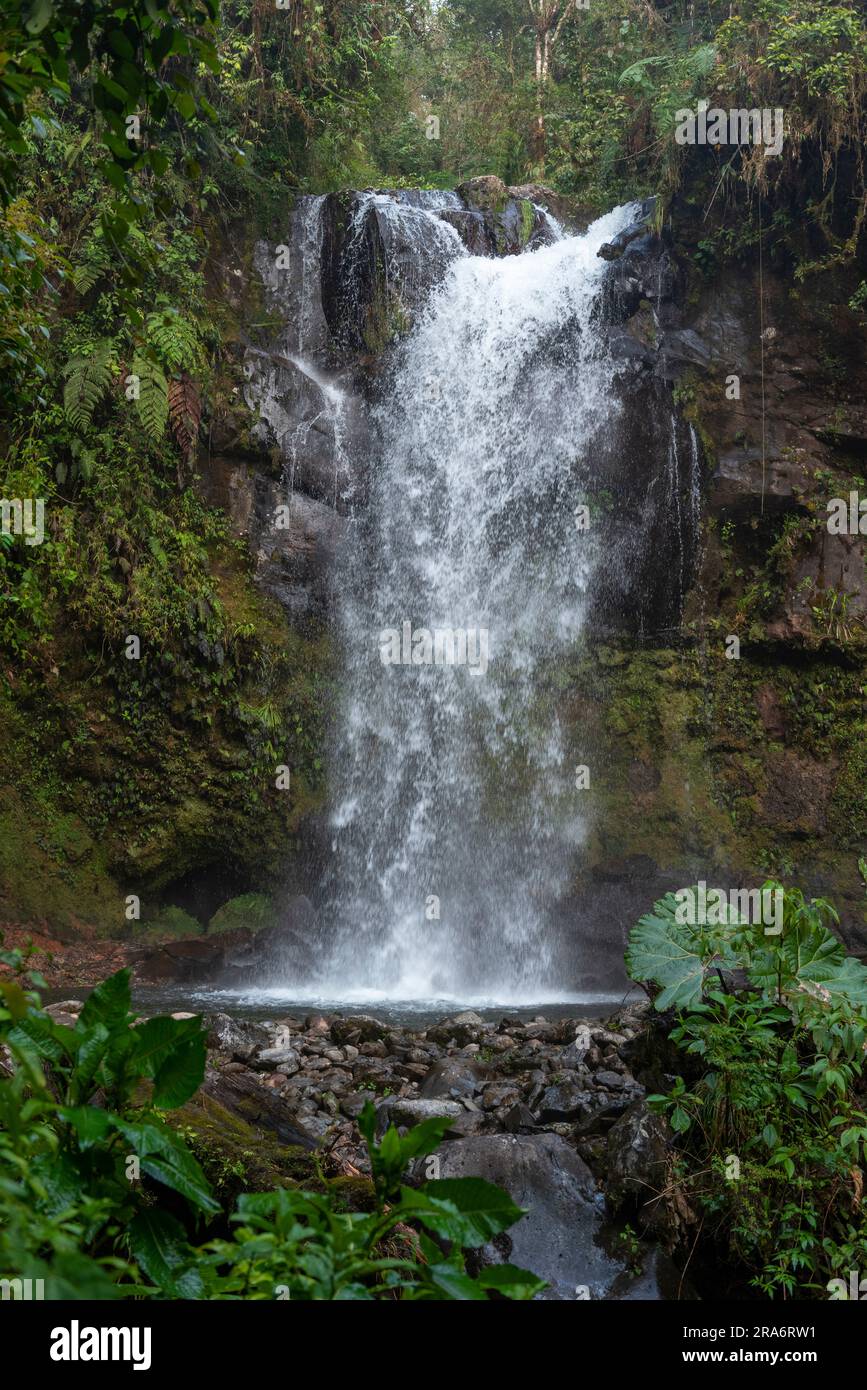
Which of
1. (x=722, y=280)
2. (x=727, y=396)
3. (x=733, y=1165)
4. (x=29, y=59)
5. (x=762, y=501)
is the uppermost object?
(x=722, y=280)

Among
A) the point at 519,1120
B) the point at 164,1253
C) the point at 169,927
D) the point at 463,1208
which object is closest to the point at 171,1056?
the point at 164,1253

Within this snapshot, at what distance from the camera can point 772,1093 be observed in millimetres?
3736

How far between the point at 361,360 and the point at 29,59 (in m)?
10.6

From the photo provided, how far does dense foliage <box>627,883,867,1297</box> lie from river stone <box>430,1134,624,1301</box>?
0.37m

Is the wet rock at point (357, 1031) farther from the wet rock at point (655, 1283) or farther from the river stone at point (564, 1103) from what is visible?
the wet rock at point (655, 1283)

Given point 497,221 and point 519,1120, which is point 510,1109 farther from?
point 497,221

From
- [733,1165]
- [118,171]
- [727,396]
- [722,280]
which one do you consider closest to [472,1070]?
[733,1165]

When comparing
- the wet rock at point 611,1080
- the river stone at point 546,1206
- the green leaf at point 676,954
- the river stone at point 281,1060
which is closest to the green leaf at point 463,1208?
the river stone at point 546,1206

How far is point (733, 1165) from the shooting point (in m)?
3.65

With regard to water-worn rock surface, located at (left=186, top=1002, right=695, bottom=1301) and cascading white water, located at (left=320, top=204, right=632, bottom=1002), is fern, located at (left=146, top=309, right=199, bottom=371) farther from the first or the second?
water-worn rock surface, located at (left=186, top=1002, right=695, bottom=1301)

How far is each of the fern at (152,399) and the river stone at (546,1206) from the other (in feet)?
27.0

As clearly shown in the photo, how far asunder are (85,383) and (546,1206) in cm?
911

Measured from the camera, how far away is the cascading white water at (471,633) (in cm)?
1055
